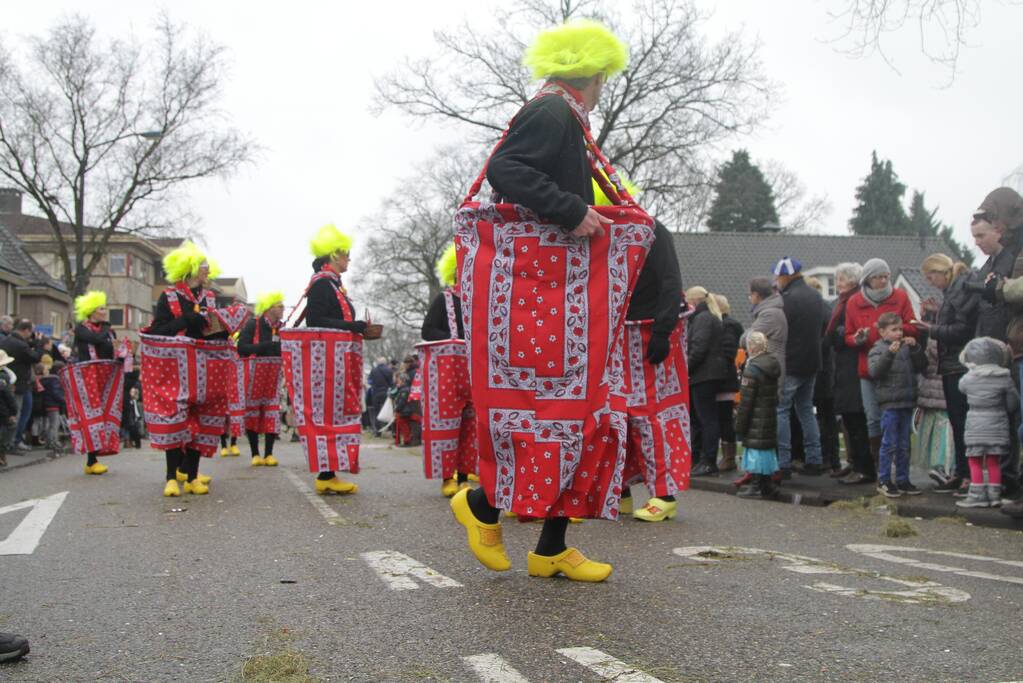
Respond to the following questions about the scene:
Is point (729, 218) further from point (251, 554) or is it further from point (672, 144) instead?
point (251, 554)

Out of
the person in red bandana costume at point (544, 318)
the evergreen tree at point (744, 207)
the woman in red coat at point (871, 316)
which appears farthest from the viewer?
the evergreen tree at point (744, 207)

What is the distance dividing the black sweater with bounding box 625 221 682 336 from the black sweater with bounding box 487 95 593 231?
126 centimetres

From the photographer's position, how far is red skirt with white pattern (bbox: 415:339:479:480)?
25.9 ft

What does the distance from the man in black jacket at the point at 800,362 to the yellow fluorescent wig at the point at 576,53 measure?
18.4 feet

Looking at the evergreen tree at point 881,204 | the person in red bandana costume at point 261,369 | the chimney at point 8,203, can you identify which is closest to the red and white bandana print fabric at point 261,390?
the person in red bandana costume at point 261,369

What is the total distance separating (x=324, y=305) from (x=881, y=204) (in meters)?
79.1

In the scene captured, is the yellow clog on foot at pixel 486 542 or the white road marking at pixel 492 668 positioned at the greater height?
the yellow clog on foot at pixel 486 542

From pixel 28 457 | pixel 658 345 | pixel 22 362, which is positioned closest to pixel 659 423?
pixel 658 345

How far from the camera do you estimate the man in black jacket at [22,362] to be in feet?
49.4

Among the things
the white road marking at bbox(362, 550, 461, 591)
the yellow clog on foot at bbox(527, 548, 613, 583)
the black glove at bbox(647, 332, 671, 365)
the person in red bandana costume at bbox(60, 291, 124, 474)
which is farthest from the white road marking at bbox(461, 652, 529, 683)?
the person in red bandana costume at bbox(60, 291, 124, 474)

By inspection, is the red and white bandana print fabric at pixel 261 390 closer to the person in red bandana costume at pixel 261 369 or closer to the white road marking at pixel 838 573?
the person in red bandana costume at pixel 261 369

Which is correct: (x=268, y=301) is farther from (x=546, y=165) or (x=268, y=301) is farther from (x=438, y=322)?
(x=546, y=165)

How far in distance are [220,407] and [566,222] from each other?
18.7ft

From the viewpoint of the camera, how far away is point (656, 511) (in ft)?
23.4
